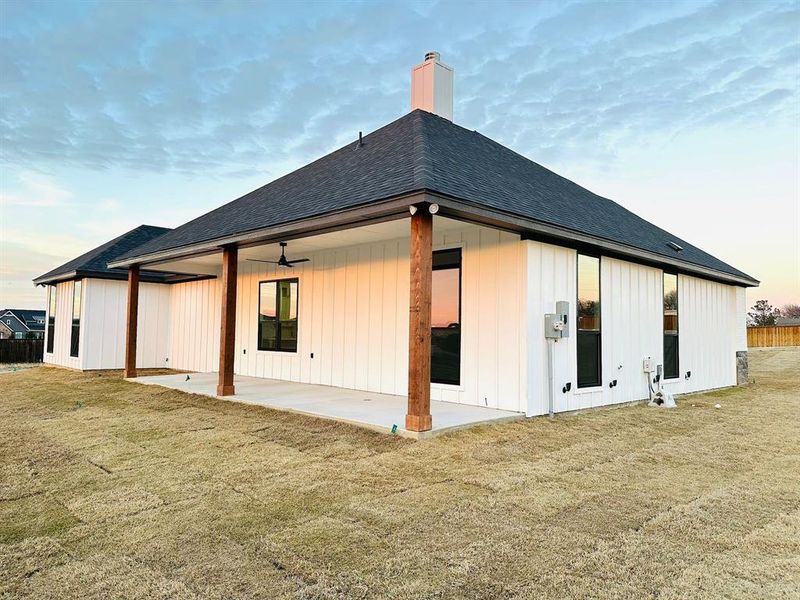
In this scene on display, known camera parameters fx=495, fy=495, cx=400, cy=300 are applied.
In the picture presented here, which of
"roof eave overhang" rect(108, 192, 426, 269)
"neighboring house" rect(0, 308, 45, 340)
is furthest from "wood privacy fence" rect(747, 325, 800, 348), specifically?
"neighboring house" rect(0, 308, 45, 340)

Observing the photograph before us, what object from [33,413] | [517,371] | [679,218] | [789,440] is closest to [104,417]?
[33,413]

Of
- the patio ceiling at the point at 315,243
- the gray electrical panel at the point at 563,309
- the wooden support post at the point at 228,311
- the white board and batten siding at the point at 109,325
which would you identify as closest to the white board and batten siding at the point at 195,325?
the white board and batten siding at the point at 109,325

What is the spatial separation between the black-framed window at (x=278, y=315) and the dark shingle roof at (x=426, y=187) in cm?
185

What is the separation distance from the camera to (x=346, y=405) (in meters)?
7.11

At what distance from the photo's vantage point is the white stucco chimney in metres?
9.62

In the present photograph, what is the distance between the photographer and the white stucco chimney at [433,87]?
9617 millimetres

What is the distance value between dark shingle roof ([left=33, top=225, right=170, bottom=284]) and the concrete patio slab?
4.51 meters

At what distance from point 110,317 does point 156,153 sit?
4.65 metres

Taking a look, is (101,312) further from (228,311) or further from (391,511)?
(391,511)

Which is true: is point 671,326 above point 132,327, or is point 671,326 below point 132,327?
above

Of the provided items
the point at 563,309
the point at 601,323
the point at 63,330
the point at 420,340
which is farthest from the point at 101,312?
the point at 601,323

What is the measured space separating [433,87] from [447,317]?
4781 millimetres

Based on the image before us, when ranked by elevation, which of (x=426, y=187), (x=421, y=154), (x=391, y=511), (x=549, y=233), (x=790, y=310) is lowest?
(x=391, y=511)

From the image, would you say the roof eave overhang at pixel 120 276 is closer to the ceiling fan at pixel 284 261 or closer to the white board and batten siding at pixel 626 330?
the ceiling fan at pixel 284 261
